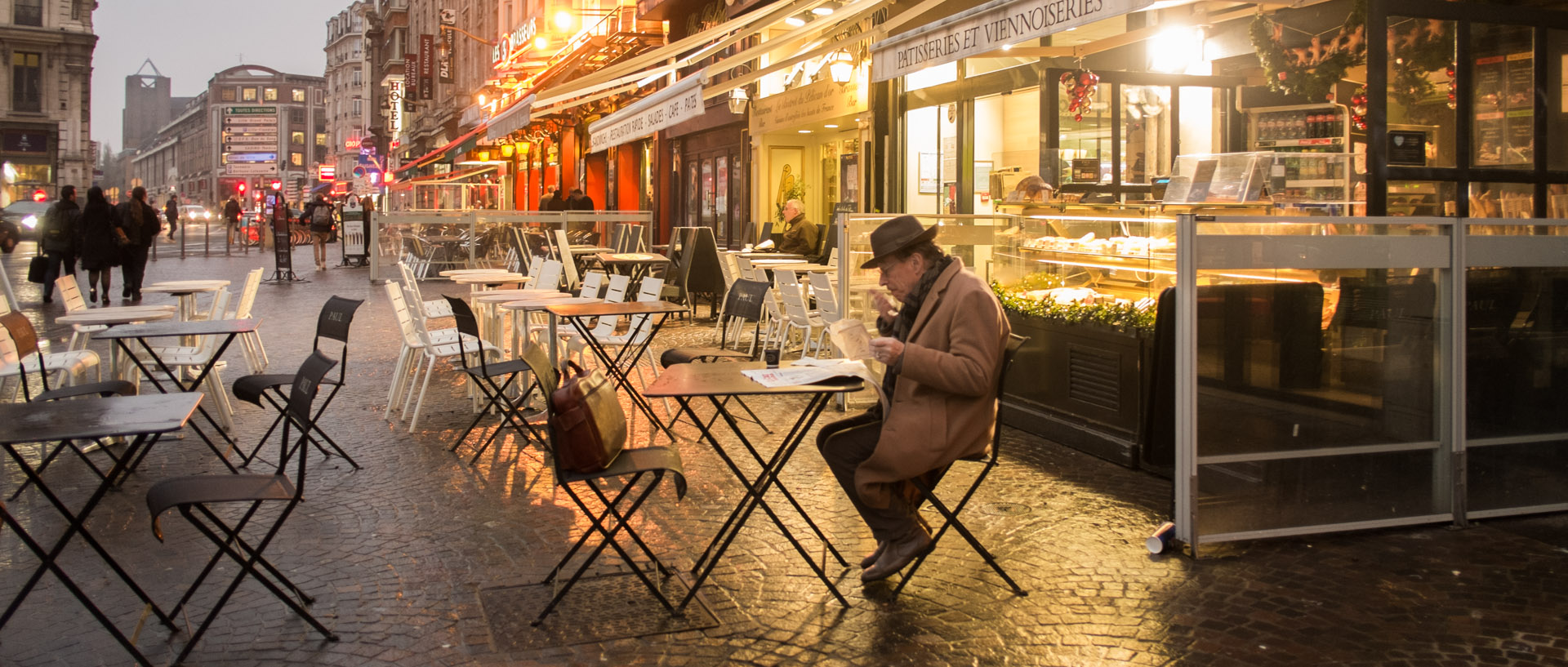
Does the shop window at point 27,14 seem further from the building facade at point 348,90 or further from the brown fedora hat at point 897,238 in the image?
the brown fedora hat at point 897,238

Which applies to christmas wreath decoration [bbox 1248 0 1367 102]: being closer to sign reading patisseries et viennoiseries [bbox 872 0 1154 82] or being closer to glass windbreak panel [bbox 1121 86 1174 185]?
glass windbreak panel [bbox 1121 86 1174 185]

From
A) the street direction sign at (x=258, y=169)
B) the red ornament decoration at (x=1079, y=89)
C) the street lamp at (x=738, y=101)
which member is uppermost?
the street direction sign at (x=258, y=169)

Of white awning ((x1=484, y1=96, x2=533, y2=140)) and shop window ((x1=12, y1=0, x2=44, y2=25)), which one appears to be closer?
white awning ((x1=484, y1=96, x2=533, y2=140))

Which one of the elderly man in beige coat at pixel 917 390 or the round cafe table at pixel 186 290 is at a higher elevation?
the round cafe table at pixel 186 290

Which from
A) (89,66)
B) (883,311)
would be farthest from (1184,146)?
(89,66)

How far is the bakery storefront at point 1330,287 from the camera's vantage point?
5.33m

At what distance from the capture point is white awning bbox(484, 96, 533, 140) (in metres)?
15.5

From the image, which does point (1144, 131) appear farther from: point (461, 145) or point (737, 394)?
point (461, 145)

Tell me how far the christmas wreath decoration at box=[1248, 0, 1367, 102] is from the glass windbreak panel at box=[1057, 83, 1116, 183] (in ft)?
5.95

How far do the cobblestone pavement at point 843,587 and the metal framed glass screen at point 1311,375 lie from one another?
0.62ft

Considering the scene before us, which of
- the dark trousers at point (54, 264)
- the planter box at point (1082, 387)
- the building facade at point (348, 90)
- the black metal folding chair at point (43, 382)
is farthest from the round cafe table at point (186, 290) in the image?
the building facade at point (348, 90)

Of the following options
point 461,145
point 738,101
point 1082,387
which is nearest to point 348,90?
point 461,145

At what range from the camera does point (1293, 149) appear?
8.81 metres

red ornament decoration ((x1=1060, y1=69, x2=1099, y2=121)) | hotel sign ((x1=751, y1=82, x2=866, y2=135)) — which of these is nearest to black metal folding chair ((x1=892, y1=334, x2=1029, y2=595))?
red ornament decoration ((x1=1060, y1=69, x2=1099, y2=121))
